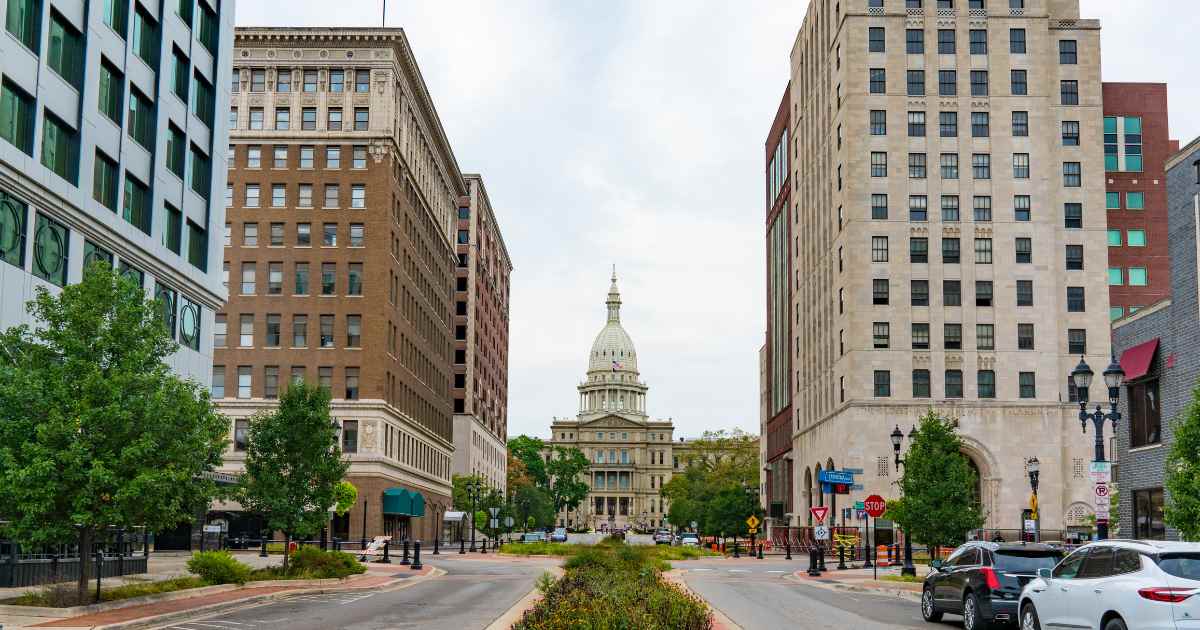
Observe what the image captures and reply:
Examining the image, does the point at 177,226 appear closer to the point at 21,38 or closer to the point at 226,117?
the point at 226,117

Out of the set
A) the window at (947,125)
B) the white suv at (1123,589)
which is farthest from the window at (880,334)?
the white suv at (1123,589)

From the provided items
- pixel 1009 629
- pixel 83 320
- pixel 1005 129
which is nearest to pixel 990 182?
pixel 1005 129

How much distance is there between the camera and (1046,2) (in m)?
77.9

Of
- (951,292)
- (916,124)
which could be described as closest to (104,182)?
(951,292)

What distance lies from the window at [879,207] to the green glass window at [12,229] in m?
53.8

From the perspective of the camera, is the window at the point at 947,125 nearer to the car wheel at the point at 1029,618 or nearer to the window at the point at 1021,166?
the window at the point at 1021,166

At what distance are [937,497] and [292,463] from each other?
847 inches

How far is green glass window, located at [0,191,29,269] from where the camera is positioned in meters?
33.2

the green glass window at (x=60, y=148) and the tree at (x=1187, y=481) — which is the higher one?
the green glass window at (x=60, y=148)

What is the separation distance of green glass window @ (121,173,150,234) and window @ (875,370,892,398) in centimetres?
4623

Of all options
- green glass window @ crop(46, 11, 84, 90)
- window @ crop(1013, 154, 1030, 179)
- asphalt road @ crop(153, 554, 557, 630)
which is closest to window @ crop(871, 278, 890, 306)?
window @ crop(1013, 154, 1030, 179)

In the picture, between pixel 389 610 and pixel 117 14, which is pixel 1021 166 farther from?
pixel 389 610

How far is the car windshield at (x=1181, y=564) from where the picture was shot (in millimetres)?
16297

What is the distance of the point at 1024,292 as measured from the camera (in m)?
75.5
